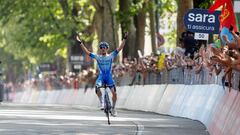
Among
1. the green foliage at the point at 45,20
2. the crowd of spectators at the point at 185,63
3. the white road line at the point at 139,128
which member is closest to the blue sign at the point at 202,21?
the crowd of spectators at the point at 185,63

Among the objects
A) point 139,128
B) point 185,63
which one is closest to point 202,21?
point 185,63

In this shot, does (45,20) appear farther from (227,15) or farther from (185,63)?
(227,15)

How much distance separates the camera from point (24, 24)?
6850 centimetres

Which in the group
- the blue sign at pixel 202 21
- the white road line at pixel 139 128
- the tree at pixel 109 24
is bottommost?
the white road line at pixel 139 128

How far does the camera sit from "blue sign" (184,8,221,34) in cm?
2705

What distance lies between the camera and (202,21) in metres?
27.1

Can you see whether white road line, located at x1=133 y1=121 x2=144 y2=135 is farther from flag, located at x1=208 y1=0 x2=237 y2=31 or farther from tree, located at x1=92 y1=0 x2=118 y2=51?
tree, located at x1=92 y1=0 x2=118 y2=51

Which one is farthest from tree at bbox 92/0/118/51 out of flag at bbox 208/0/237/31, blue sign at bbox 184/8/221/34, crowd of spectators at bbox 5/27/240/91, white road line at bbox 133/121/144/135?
white road line at bbox 133/121/144/135

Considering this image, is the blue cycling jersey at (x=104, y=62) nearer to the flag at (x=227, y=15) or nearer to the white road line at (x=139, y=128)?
the white road line at (x=139, y=128)

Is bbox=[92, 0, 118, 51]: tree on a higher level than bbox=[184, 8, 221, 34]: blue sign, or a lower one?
lower

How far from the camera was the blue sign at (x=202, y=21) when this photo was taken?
2705 cm

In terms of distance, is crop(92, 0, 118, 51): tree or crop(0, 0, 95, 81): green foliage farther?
crop(0, 0, 95, 81): green foliage

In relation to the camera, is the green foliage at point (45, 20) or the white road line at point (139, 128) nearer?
the white road line at point (139, 128)

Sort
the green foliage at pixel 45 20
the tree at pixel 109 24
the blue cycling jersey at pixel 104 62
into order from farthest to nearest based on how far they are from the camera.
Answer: the green foliage at pixel 45 20
the tree at pixel 109 24
the blue cycling jersey at pixel 104 62
